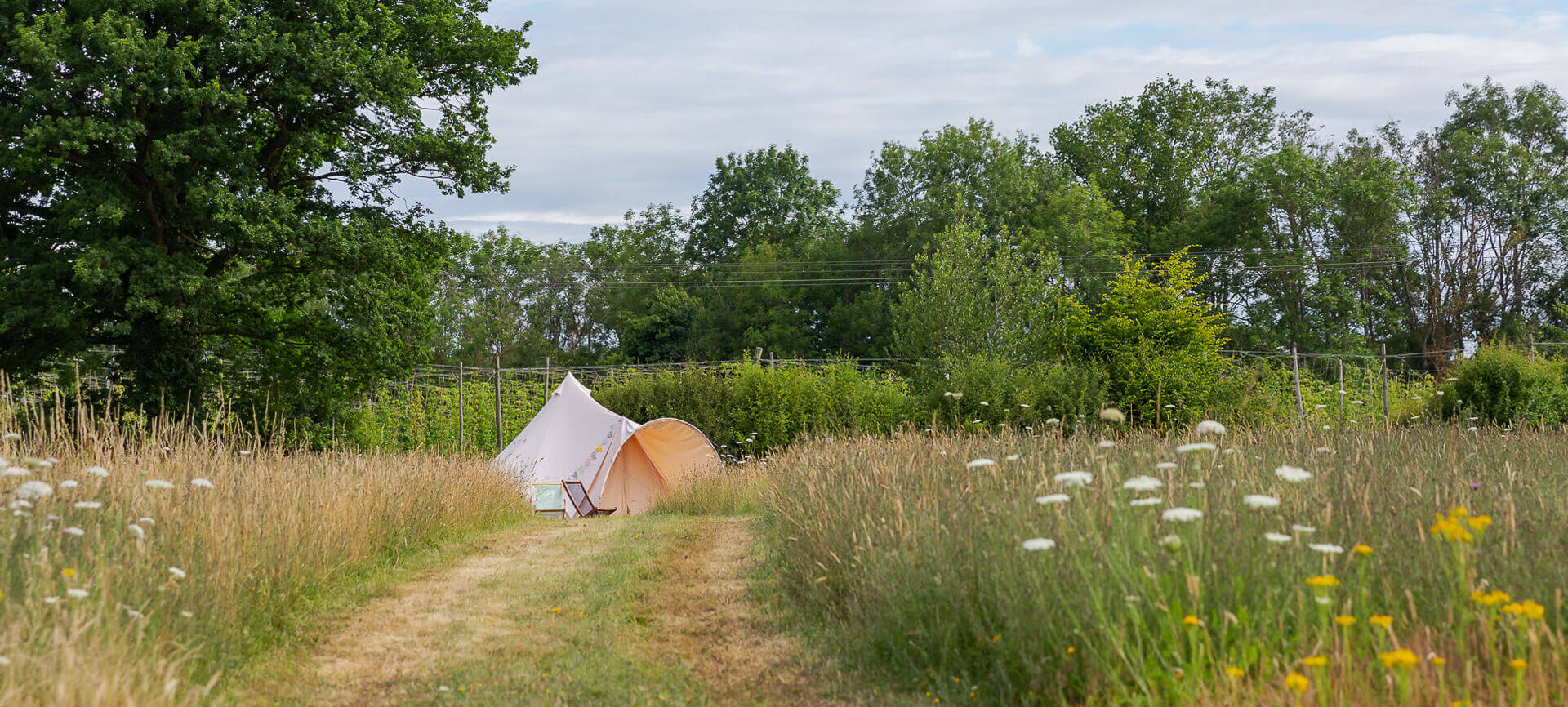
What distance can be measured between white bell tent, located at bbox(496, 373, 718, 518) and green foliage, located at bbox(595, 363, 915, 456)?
4.31ft

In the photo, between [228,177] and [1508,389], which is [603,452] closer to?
[228,177]

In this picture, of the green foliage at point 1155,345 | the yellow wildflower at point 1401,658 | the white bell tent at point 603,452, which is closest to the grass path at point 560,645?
the yellow wildflower at point 1401,658

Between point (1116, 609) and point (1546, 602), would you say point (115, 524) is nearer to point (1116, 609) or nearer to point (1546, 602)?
point (1116, 609)

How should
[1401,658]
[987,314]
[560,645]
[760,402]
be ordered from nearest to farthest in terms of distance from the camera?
1. [1401,658]
2. [560,645]
3. [987,314]
4. [760,402]

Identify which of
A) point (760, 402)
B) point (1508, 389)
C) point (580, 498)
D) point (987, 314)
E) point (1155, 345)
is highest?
point (987, 314)

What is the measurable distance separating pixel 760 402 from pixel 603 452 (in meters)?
3.18

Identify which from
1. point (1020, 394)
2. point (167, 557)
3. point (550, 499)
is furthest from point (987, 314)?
point (167, 557)

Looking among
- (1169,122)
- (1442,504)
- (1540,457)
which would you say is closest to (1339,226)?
(1169,122)

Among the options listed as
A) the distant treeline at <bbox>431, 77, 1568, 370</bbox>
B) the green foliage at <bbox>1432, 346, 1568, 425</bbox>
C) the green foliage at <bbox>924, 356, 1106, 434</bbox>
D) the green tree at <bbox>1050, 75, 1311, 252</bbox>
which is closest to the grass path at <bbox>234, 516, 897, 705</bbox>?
the green foliage at <bbox>924, 356, 1106, 434</bbox>

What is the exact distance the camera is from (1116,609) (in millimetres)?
3666

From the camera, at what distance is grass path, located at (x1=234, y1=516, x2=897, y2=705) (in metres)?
4.57

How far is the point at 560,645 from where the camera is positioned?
17.7ft

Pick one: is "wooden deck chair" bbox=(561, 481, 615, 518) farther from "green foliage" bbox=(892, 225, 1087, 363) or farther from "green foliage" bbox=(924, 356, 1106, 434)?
"green foliage" bbox=(892, 225, 1087, 363)

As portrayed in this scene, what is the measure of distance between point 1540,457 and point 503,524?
8.81 meters
